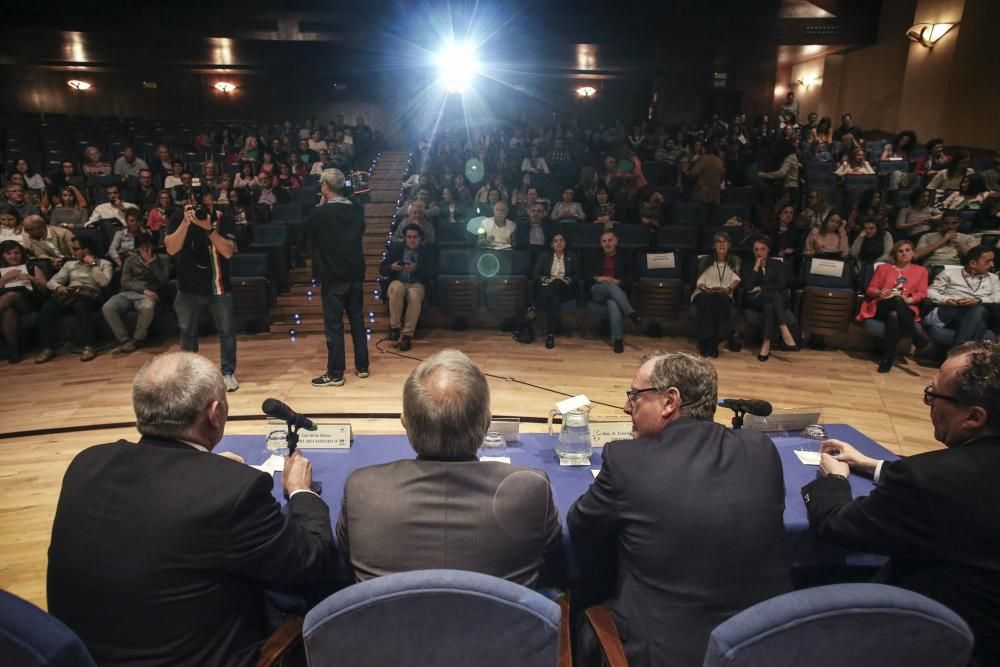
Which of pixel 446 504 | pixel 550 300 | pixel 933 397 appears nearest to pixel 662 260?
pixel 550 300

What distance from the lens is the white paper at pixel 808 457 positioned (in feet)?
6.38

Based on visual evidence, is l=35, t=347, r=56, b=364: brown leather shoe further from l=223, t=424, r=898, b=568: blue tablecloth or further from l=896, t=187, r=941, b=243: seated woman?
l=896, t=187, r=941, b=243: seated woman

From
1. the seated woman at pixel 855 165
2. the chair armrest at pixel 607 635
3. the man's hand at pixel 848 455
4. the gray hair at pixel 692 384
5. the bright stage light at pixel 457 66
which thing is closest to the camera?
the chair armrest at pixel 607 635

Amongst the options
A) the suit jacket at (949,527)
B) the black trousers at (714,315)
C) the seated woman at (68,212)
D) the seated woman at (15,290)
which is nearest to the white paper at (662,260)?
the black trousers at (714,315)

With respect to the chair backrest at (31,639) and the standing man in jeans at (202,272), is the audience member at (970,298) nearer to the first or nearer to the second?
the standing man in jeans at (202,272)

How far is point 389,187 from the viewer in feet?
32.2

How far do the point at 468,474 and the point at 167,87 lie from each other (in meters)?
15.7

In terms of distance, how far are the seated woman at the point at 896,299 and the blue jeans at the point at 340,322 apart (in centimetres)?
411

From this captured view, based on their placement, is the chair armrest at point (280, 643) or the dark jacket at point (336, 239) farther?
the dark jacket at point (336, 239)

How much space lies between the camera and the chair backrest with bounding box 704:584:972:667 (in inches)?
36.8

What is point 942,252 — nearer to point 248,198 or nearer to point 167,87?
point 248,198

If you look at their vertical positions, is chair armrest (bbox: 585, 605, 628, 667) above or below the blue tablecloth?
below

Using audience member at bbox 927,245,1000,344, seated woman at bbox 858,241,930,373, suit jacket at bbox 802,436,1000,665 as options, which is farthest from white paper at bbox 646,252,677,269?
suit jacket at bbox 802,436,1000,665

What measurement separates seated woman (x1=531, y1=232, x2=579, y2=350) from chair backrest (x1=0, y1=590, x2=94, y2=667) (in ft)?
15.2
